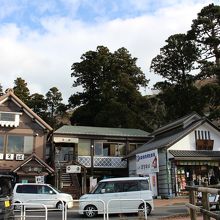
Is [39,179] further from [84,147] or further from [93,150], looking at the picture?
[93,150]

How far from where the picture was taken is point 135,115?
46688 mm

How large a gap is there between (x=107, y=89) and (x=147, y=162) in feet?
68.4

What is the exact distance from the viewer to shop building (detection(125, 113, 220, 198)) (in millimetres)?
29344

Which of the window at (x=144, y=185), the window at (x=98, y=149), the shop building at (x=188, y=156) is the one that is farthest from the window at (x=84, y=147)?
the window at (x=144, y=185)

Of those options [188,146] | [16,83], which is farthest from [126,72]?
[188,146]

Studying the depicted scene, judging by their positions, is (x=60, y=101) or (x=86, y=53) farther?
(x=60, y=101)

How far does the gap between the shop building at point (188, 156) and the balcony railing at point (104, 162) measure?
5.16 metres

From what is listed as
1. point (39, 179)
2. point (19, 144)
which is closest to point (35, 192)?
point (39, 179)

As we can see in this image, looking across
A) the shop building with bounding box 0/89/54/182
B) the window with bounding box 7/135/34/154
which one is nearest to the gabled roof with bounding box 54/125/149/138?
the shop building with bounding box 0/89/54/182

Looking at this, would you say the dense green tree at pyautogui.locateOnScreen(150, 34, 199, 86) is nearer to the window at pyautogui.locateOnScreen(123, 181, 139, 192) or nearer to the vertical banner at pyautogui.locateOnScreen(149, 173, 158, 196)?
the vertical banner at pyautogui.locateOnScreen(149, 173, 158, 196)

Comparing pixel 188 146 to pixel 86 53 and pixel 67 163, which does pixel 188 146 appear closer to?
pixel 67 163

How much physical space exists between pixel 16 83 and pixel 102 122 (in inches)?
600

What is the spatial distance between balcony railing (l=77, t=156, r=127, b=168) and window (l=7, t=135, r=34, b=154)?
16.6 feet

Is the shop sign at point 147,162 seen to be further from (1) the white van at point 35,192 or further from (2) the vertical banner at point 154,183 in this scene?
(1) the white van at point 35,192
